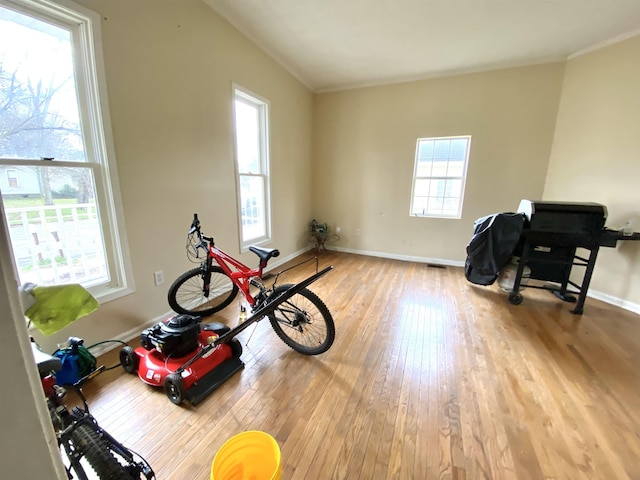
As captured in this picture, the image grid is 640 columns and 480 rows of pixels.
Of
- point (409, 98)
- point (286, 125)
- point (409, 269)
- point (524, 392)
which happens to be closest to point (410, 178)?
point (409, 98)

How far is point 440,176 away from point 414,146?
0.62 m

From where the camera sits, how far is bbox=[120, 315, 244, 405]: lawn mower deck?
4.96 ft

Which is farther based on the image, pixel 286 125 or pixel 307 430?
pixel 286 125

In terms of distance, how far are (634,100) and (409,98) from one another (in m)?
2.40

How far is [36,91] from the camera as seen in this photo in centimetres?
155

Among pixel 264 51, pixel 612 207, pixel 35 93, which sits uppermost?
pixel 264 51

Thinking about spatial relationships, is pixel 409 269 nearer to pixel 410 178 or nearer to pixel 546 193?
pixel 410 178

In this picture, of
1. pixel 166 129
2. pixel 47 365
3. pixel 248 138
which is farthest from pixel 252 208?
pixel 47 365

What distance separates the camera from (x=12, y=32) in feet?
4.79

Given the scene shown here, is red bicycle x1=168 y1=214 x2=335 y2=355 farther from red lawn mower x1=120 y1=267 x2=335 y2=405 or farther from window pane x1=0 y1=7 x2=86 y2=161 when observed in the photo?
window pane x1=0 y1=7 x2=86 y2=161

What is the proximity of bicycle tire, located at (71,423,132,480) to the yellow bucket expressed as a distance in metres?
0.36

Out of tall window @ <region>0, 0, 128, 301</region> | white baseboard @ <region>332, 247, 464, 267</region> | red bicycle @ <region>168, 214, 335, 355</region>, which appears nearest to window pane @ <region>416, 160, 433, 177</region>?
white baseboard @ <region>332, 247, 464, 267</region>

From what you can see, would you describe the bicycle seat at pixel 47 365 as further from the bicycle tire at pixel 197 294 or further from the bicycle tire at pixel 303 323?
the bicycle tire at pixel 197 294

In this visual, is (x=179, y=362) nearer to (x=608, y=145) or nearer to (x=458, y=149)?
(x=458, y=149)
